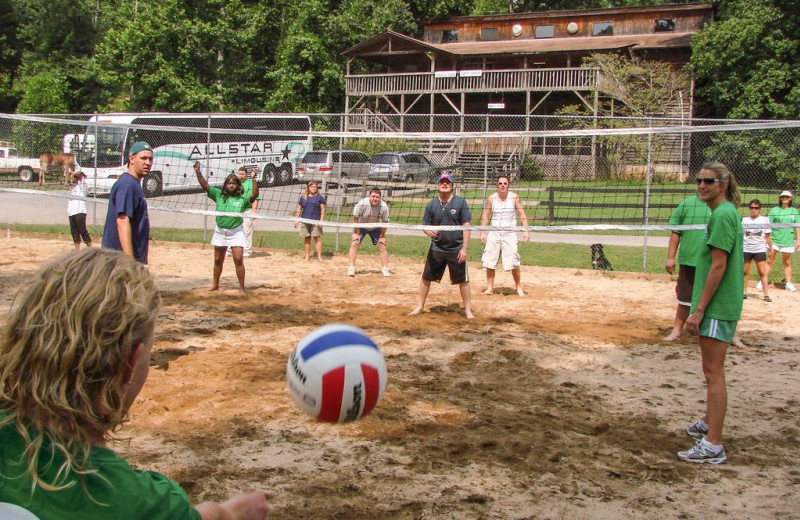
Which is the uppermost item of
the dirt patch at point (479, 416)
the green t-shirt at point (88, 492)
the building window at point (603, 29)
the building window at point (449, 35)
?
the building window at point (449, 35)

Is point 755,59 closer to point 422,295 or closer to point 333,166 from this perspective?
point 333,166

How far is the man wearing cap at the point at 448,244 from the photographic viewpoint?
29.5ft

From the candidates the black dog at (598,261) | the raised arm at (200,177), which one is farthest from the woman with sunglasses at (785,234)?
the raised arm at (200,177)

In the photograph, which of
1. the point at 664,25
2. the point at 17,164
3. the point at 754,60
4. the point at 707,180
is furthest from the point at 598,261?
the point at 664,25

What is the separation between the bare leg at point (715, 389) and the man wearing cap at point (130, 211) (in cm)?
448

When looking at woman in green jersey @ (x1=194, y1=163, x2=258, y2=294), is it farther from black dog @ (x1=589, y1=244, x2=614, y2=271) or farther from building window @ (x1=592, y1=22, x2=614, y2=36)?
building window @ (x1=592, y1=22, x2=614, y2=36)

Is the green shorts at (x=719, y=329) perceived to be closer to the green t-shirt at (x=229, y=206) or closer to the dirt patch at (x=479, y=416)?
the dirt patch at (x=479, y=416)

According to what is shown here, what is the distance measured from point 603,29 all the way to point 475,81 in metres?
8.59

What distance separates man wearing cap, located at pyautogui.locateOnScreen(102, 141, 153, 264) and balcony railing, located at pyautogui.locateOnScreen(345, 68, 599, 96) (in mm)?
26097

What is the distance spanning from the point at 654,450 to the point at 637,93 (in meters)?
27.1

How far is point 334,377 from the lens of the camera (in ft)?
9.92

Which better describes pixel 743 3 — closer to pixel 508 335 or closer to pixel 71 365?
pixel 508 335

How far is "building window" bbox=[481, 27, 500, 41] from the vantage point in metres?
39.3

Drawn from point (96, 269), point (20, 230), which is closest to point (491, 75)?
point (20, 230)
